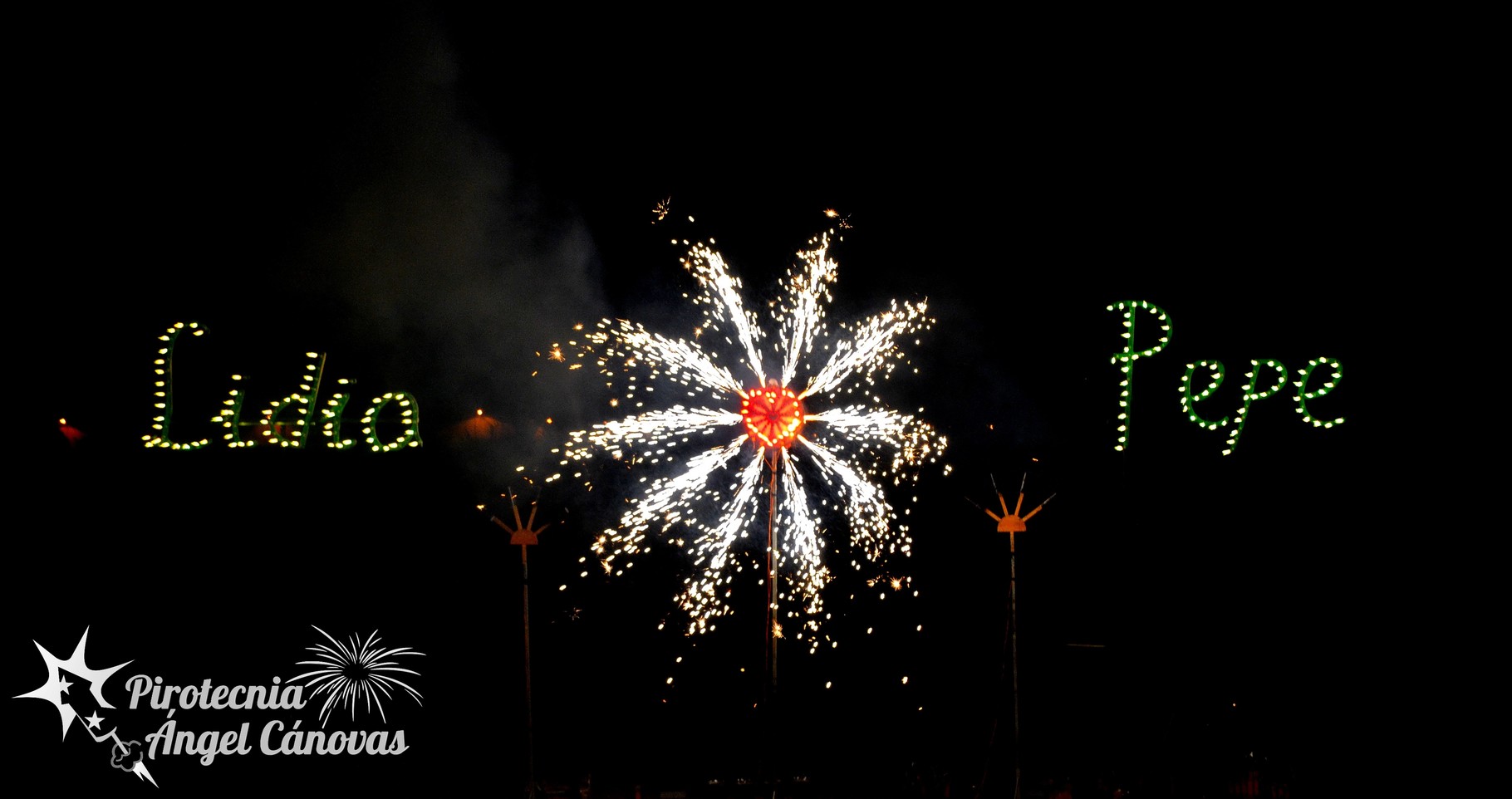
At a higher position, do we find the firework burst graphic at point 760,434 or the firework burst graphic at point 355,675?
the firework burst graphic at point 760,434

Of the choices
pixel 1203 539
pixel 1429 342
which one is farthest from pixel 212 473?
pixel 1429 342

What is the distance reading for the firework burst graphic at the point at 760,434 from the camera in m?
7.95

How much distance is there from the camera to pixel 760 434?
7438 millimetres

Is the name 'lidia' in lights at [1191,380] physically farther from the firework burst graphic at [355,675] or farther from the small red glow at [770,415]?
the firework burst graphic at [355,675]

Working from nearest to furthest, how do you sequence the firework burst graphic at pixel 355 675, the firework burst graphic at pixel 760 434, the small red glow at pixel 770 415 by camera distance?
1. the small red glow at pixel 770 415
2. the firework burst graphic at pixel 760 434
3. the firework burst graphic at pixel 355 675

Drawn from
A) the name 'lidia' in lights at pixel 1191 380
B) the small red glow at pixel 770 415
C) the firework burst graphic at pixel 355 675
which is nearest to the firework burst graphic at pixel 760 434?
the small red glow at pixel 770 415

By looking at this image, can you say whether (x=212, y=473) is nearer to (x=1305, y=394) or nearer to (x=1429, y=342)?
(x=1305, y=394)

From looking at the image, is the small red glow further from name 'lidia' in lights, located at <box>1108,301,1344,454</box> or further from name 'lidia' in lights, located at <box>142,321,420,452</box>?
name 'lidia' in lights, located at <box>1108,301,1344,454</box>

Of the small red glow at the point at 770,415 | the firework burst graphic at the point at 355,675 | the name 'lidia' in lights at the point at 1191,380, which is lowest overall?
the firework burst graphic at the point at 355,675

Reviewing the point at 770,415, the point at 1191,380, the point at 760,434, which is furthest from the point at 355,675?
the point at 1191,380

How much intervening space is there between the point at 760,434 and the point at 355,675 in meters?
3.93

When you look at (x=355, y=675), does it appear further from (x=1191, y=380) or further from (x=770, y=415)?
(x=1191, y=380)

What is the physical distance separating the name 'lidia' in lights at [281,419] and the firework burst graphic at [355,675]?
71.7 inches

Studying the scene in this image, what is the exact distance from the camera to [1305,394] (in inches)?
338
